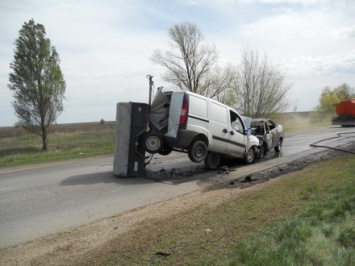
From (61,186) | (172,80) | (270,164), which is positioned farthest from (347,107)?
(61,186)

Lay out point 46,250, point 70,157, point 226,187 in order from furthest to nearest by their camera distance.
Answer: point 70,157, point 226,187, point 46,250

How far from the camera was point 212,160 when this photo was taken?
441 inches

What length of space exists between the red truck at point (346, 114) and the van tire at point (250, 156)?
84.6ft

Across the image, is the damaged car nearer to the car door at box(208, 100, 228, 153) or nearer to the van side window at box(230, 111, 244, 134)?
the van side window at box(230, 111, 244, 134)

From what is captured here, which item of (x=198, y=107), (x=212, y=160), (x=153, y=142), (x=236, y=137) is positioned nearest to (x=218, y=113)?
(x=198, y=107)

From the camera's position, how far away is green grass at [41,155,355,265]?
13.1 ft

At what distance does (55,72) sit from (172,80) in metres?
12.6

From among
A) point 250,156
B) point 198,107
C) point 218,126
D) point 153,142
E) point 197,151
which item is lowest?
point 250,156

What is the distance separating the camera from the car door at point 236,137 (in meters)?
11.2

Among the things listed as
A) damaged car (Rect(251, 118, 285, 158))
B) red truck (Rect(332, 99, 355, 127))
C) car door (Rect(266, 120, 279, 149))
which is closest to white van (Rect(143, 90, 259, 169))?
damaged car (Rect(251, 118, 285, 158))

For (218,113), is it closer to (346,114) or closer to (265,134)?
(265,134)

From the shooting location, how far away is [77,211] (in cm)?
673

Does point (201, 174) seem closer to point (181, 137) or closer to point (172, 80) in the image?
point (181, 137)

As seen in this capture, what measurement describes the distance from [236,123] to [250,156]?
150 cm
